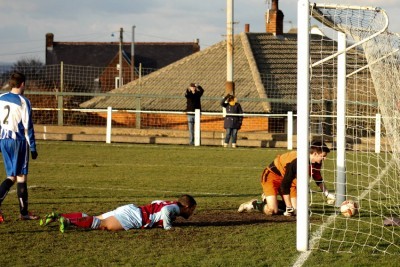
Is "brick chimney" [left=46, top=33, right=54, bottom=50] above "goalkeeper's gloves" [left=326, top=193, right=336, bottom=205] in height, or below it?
above

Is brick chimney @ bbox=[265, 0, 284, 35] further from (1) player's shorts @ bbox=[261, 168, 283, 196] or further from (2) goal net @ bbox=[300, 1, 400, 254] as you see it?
(1) player's shorts @ bbox=[261, 168, 283, 196]

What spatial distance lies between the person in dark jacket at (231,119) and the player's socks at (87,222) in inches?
652

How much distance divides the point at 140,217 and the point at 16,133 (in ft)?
6.52

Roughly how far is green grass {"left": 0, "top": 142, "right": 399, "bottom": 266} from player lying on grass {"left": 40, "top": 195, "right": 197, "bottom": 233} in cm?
14

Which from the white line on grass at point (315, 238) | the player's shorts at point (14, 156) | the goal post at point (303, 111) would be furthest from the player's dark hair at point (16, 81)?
the white line on grass at point (315, 238)

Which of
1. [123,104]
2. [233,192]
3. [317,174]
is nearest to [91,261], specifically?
[317,174]

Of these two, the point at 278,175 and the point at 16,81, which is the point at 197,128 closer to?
the point at 278,175

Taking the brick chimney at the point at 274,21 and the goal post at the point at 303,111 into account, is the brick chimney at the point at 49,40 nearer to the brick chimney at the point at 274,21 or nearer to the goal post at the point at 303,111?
the brick chimney at the point at 274,21

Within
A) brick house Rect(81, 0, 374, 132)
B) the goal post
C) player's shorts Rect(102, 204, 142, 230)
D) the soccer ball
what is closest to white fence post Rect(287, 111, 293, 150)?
brick house Rect(81, 0, 374, 132)

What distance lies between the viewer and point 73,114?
33.1 m

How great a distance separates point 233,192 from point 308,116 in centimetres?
580

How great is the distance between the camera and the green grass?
8.51 m

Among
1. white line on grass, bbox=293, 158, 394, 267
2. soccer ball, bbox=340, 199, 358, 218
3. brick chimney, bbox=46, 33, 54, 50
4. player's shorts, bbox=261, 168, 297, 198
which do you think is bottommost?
white line on grass, bbox=293, 158, 394, 267

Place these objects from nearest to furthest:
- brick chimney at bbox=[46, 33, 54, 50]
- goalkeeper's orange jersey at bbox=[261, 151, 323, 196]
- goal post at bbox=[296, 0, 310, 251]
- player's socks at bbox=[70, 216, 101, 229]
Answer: goal post at bbox=[296, 0, 310, 251], player's socks at bbox=[70, 216, 101, 229], goalkeeper's orange jersey at bbox=[261, 151, 323, 196], brick chimney at bbox=[46, 33, 54, 50]
